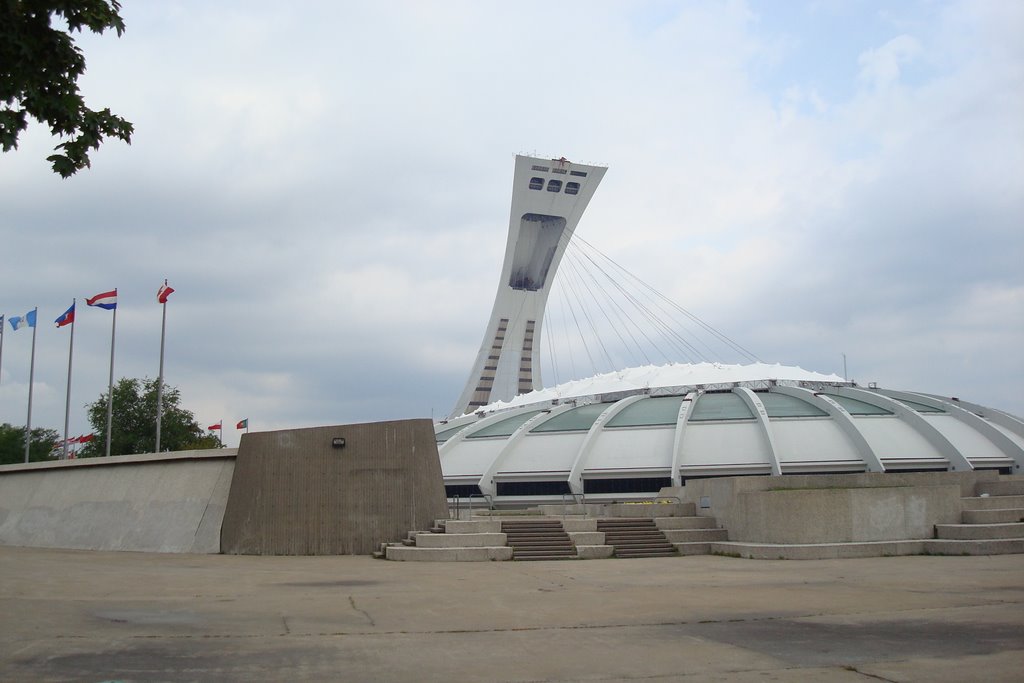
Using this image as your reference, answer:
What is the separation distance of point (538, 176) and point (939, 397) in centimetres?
2754

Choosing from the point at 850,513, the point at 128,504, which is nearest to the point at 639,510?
the point at 850,513

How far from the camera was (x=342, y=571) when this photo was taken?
57.1 ft

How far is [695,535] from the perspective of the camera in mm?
23109

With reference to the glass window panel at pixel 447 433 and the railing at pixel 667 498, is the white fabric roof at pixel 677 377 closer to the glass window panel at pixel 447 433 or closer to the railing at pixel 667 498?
the glass window panel at pixel 447 433

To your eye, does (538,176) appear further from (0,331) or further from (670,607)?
(670,607)

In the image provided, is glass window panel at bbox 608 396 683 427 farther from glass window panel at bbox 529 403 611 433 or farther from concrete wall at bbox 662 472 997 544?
concrete wall at bbox 662 472 997 544

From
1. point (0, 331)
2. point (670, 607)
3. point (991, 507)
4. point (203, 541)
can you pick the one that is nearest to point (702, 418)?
point (991, 507)

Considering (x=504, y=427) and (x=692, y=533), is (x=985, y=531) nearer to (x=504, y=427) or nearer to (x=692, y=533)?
(x=692, y=533)

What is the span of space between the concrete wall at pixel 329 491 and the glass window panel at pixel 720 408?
14.1 meters

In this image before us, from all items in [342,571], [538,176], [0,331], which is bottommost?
[342,571]

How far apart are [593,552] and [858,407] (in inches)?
687

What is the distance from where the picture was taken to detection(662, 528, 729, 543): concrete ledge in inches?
901

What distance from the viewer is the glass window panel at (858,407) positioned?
33.5 meters

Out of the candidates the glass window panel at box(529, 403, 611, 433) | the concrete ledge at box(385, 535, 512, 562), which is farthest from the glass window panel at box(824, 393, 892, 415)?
the concrete ledge at box(385, 535, 512, 562)
